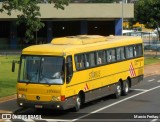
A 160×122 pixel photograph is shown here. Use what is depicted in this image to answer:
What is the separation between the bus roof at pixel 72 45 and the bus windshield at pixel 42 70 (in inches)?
10.4

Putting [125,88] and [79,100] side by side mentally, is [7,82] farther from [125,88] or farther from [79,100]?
[79,100]

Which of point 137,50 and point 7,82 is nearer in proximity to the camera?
point 137,50

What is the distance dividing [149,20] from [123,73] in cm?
3782

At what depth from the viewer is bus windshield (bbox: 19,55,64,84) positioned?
18750 millimetres

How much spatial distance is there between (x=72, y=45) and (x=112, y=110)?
325cm

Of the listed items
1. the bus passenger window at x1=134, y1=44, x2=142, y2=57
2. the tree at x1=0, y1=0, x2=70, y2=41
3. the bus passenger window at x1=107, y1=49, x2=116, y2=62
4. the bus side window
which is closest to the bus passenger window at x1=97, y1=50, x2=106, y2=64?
the bus passenger window at x1=107, y1=49, x2=116, y2=62

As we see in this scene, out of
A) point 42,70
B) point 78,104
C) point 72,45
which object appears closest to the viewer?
point 42,70

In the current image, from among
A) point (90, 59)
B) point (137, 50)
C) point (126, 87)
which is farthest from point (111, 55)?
point (137, 50)

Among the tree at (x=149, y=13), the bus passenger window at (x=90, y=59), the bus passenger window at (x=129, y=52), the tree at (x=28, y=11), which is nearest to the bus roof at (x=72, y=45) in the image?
the bus passenger window at (x=90, y=59)

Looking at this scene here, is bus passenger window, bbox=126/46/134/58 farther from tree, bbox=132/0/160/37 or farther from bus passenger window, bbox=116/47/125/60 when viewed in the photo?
tree, bbox=132/0/160/37

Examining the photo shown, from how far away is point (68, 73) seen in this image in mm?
19031

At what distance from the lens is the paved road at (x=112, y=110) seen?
18.4 m

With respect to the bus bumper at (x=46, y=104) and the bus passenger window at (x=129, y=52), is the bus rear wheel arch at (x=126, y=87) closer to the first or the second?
the bus passenger window at (x=129, y=52)

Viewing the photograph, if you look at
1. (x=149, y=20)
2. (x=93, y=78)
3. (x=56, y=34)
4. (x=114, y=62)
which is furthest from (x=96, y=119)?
(x=56, y=34)
